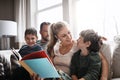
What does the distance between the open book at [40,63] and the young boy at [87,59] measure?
320mm

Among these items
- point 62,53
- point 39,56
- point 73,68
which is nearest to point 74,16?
point 62,53

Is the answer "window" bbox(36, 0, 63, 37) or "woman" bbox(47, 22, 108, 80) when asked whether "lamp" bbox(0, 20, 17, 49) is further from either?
"woman" bbox(47, 22, 108, 80)

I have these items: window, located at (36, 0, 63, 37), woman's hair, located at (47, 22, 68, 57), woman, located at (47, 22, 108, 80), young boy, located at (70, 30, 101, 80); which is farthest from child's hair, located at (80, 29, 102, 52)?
window, located at (36, 0, 63, 37)

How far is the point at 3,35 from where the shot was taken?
12.4 feet

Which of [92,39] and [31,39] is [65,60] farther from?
[31,39]

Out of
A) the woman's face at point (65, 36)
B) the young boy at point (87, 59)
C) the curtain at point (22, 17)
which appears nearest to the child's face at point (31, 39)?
the woman's face at point (65, 36)

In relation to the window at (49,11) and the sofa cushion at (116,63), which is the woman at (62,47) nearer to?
the sofa cushion at (116,63)

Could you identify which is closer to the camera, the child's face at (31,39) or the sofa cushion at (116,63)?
the sofa cushion at (116,63)

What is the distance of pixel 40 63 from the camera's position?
54.6 inches

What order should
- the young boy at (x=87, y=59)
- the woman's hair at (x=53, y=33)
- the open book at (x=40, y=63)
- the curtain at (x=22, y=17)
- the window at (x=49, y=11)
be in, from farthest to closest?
the curtain at (x=22, y=17) < the window at (x=49, y=11) < the woman's hair at (x=53, y=33) < the young boy at (x=87, y=59) < the open book at (x=40, y=63)

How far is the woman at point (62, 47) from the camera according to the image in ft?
6.20

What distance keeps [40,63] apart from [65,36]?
594 millimetres

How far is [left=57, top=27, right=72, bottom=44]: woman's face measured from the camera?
191 cm

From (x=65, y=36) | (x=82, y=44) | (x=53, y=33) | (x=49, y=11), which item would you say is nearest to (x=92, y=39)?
(x=82, y=44)
